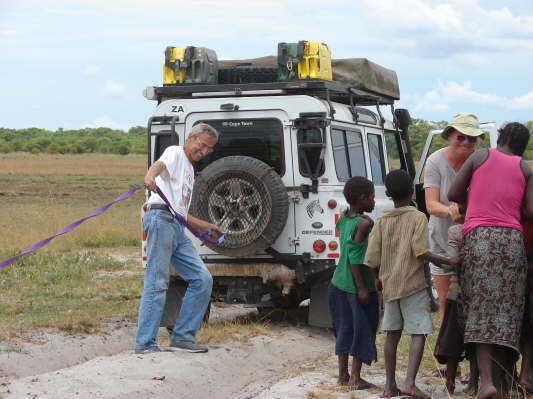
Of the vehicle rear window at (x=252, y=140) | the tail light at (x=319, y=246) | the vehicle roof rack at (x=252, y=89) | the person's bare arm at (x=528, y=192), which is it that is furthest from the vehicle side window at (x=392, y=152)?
the person's bare arm at (x=528, y=192)

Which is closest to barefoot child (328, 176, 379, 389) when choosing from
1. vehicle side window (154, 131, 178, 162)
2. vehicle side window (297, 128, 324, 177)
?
vehicle side window (297, 128, 324, 177)

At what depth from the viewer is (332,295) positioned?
22.4 ft

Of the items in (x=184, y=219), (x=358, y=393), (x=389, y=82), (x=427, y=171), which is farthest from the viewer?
(x=389, y=82)

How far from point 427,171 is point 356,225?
80 centimetres

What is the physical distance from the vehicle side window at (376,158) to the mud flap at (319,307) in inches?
56.4

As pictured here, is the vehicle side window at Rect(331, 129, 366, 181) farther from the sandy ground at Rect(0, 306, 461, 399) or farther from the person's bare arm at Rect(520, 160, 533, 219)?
the person's bare arm at Rect(520, 160, 533, 219)

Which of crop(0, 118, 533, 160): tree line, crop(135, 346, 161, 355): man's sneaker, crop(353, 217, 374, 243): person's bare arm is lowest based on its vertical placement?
crop(135, 346, 161, 355): man's sneaker

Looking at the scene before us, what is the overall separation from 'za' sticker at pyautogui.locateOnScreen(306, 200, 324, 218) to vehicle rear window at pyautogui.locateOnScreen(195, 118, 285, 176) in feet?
1.38

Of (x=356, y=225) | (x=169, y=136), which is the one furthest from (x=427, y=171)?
(x=169, y=136)

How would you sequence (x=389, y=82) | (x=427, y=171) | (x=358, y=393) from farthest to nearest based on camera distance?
(x=389, y=82) → (x=427, y=171) → (x=358, y=393)

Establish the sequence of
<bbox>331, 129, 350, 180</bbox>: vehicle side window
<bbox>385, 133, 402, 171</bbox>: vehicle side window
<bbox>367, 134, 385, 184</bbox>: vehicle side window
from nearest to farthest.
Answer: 1. <bbox>331, 129, 350, 180</bbox>: vehicle side window
2. <bbox>367, 134, 385, 184</bbox>: vehicle side window
3. <bbox>385, 133, 402, 171</bbox>: vehicle side window

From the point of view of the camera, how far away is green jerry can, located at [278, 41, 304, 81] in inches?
374

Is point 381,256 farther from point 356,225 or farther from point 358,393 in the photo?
point 358,393

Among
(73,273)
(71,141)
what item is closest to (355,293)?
(73,273)
